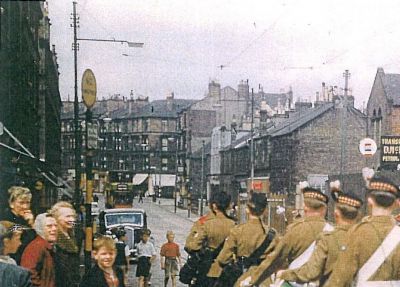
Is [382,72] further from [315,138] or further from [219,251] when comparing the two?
[219,251]

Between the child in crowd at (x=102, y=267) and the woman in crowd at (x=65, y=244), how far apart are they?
10 centimetres

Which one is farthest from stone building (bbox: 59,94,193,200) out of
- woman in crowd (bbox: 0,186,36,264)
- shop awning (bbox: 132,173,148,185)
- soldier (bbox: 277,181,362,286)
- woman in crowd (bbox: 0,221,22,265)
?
soldier (bbox: 277,181,362,286)

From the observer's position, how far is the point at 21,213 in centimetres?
388

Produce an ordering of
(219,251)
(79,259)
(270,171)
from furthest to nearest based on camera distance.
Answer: (219,251), (270,171), (79,259)

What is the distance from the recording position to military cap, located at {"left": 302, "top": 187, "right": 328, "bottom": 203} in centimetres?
430

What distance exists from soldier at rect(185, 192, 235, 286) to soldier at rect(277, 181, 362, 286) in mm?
687

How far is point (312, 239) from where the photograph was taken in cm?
418

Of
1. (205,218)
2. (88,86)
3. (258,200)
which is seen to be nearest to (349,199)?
(258,200)

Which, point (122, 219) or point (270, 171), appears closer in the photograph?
point (122, 219)

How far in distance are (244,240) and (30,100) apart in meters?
1.60

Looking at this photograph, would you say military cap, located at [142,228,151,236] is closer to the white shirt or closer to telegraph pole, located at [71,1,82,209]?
the white shirt

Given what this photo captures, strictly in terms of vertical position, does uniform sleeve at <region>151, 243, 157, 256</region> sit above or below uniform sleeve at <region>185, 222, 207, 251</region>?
below

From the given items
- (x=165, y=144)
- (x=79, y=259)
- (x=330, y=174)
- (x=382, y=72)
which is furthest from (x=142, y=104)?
(x=382, y=72)

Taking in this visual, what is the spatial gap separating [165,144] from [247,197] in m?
0.64
